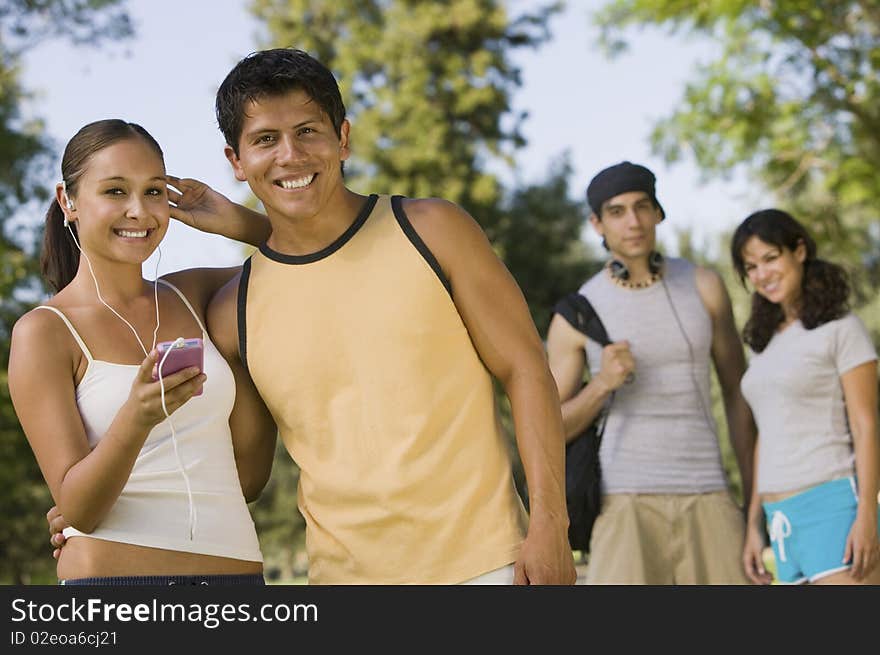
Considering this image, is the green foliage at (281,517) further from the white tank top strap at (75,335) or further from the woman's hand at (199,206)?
the white tank top strap at (75,335)

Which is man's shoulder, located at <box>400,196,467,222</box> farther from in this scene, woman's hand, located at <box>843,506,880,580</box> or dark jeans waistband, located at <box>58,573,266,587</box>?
woman's hand, located at <box>843,506,880,580</box>

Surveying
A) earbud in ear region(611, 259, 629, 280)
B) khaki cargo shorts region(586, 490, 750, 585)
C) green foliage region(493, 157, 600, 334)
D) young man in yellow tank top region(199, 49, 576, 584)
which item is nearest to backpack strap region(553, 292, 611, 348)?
earbud in ear region(611, 259, 629, 280)

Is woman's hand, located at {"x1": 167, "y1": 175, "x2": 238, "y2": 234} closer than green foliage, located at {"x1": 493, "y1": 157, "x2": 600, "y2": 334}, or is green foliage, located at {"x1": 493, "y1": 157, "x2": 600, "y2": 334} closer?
woman's hand, located at {"x1": 167, "y1": 175, "x2": 238, "y2": 234}

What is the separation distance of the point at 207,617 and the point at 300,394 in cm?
65

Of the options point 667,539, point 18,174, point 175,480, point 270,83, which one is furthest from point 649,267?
point 18,174

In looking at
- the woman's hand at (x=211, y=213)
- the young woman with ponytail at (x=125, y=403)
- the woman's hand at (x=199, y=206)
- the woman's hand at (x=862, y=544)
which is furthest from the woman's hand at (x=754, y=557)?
the woman's hand at (x=199, y=206)

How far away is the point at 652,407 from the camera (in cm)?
486

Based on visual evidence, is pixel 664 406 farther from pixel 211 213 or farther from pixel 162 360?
pixel 162 360

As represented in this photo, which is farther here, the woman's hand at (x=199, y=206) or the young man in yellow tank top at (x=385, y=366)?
the woman's hand at (x=199, y=206)

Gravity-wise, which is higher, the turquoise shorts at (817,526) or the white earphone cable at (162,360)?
the white earphone cable at (162,360)

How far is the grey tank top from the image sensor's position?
15.8ft

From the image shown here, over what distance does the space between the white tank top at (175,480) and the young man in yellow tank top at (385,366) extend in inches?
7.8

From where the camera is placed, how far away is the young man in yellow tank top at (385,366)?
9.83ft

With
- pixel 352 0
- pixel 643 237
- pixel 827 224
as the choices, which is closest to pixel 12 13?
pixel 352 0
